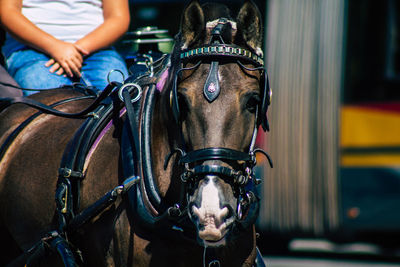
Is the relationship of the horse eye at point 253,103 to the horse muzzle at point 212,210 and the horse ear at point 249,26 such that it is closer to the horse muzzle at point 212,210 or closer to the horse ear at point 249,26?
the horse ear at point 249,26

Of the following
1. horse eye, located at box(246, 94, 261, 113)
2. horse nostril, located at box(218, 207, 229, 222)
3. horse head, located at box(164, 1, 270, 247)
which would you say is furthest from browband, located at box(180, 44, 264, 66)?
horse nostril, located at box(218, 207, 229, 222)

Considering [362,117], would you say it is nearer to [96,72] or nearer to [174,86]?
[96,72]

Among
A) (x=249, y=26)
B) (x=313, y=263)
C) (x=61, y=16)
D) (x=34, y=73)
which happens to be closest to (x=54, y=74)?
(x=34, y=73)

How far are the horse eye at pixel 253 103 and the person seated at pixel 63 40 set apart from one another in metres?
1.19

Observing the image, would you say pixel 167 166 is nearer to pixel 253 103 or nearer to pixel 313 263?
pixel 253 103

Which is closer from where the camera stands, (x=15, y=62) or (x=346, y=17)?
(x=15, y=62)

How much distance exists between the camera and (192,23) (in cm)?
261

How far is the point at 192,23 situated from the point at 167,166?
0.55m

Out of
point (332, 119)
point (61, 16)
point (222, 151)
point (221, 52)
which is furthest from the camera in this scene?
point (332, 119)

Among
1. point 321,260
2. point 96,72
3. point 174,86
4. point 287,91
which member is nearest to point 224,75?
point 174,86

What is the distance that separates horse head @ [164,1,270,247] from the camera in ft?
7.58

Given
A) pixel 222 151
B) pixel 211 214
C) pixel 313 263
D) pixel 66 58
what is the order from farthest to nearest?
1. pixel 313 263
2. pixel 66 58
3. pixel 222 151
4. pixel 211 214

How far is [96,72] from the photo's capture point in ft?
12.2

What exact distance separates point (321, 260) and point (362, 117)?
7.19ft
